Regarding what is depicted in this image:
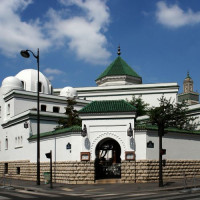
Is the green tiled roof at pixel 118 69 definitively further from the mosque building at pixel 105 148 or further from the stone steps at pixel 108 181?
the stone steps at pixel 108 181

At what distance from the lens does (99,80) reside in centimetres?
6147

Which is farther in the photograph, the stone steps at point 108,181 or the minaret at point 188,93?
the minaret at point 188,93

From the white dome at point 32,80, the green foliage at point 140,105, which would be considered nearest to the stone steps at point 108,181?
the white dome at point 32,80

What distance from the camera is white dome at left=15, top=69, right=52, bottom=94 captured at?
4616 centimetres

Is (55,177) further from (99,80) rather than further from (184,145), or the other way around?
(99,80)

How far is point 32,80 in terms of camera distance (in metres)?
46.4

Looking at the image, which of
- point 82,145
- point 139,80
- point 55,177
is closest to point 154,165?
point 82,145

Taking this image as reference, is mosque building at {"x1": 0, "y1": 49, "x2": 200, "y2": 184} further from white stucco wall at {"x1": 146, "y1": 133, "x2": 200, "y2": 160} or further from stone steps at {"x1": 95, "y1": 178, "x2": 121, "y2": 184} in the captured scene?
stone steps at {"x1": 95, "y1": 178, "x2": 121, "y2": 184}

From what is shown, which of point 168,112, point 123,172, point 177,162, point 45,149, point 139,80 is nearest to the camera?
point 123,172

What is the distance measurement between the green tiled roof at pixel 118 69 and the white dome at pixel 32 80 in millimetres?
15353

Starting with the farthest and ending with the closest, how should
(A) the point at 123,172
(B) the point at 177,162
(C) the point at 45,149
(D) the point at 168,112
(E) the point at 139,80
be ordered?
(E) the point at 139,80 < (D) the point at 168,112 < (C) the point at 45,149 < (B) the point at 177,162 < (A) the point at 123,172

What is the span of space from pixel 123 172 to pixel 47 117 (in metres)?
15.7

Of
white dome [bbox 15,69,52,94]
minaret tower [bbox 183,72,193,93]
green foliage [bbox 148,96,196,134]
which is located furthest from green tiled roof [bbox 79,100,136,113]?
minaret tower [bbox 183,72,193,93]

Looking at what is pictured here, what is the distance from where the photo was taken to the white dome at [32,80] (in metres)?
46.2
